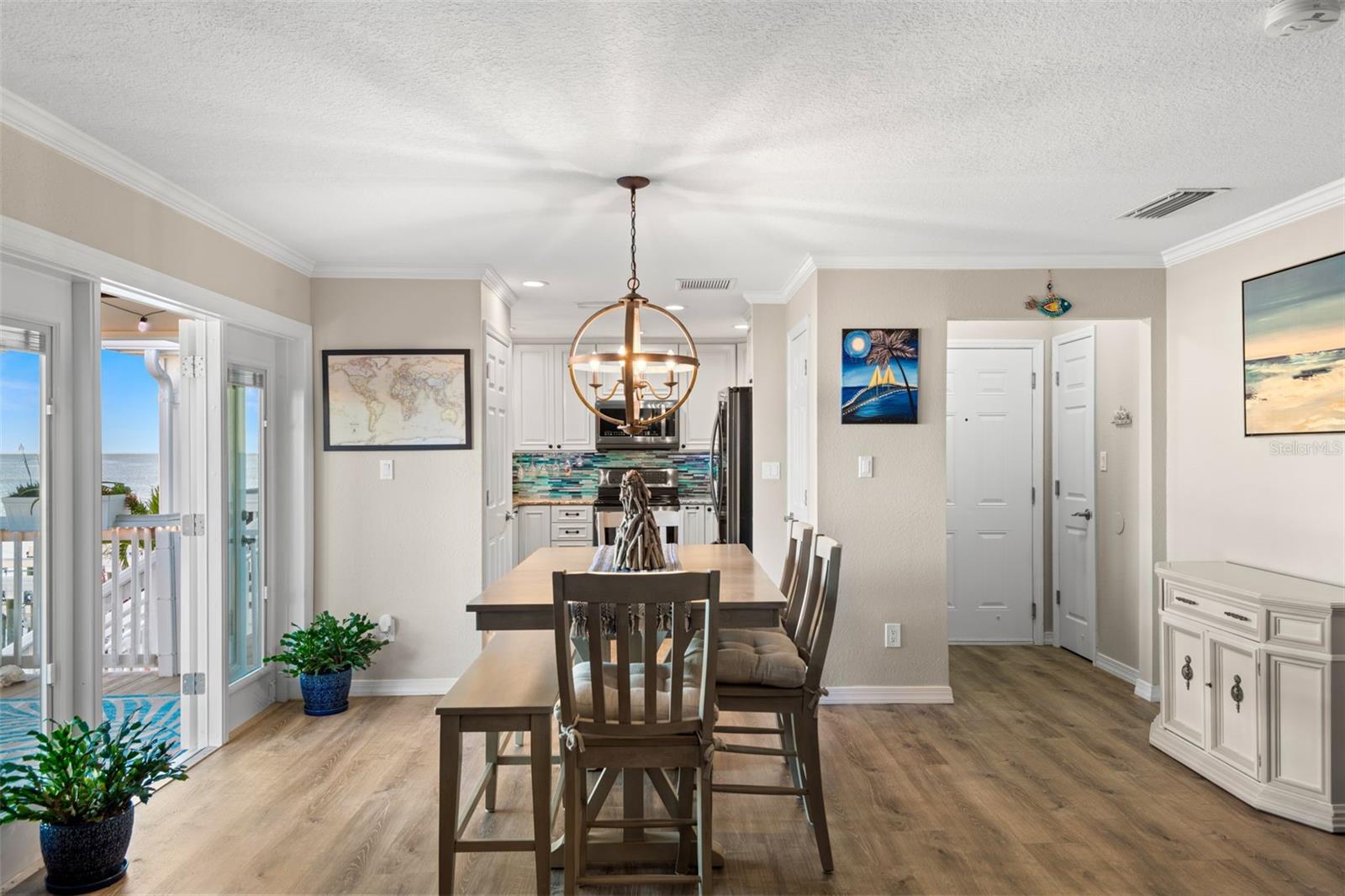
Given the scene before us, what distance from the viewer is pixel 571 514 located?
7.40 metres

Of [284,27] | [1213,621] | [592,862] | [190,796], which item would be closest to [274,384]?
[190,796]

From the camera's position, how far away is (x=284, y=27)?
1954 millimetres

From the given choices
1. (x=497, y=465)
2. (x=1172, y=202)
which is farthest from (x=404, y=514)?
(x=1172, y=202)

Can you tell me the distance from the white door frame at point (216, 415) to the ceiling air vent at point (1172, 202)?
3867 mm

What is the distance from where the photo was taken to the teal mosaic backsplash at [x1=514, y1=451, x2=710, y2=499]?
7.76 m

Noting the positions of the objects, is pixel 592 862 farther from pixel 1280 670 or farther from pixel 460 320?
pixel 460 320

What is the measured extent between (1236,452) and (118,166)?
4632 millimetres

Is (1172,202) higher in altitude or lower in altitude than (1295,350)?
higher

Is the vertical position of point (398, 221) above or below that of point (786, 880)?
above

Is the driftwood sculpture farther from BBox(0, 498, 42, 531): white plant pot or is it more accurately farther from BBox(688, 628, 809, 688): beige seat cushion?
BBox(0, 498, 42, 531): white plant pot

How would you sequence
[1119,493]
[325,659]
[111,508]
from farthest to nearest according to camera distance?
[111,508] < [1119,493] < [325,659]

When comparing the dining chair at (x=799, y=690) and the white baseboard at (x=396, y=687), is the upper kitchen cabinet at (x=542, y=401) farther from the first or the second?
the dining chair at (x=799, y=690)

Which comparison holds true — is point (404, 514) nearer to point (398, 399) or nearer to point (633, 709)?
point (398, 399)

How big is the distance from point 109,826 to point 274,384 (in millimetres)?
2368
